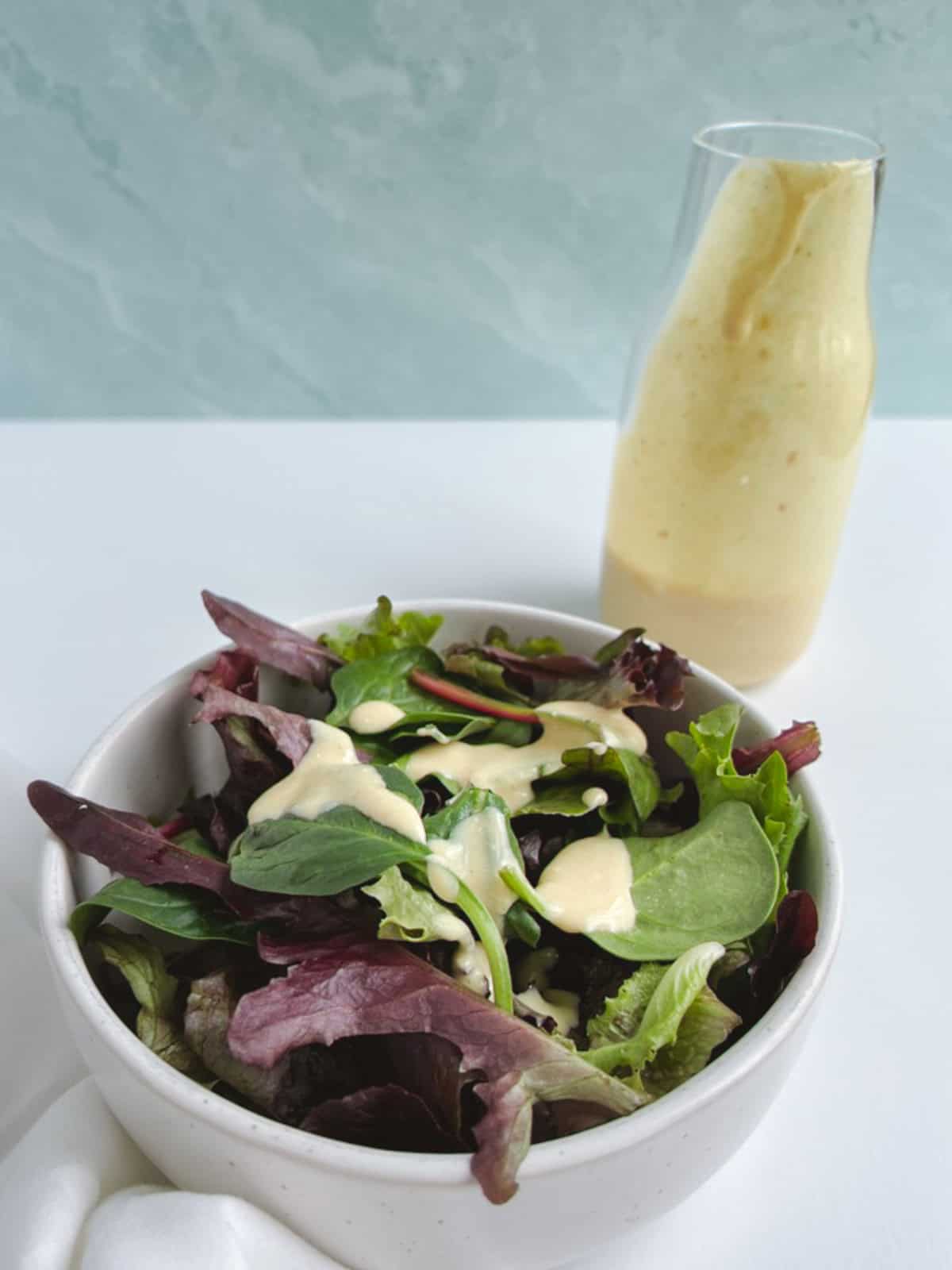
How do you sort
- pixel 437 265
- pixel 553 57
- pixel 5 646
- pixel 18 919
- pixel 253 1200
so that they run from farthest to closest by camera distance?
pixel 437 265 < pixel 553 57 < pixel 5 646 < pixel 18 919 < pixel 253 1200

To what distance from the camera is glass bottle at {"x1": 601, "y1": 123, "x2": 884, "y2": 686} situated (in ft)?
2.44

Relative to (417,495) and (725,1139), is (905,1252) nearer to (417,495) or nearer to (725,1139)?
(725,1139)

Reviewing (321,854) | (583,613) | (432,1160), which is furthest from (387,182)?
(432,1160)

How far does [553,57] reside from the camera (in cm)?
124

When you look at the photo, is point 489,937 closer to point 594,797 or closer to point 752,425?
point 594,797

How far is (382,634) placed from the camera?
0.69 meters

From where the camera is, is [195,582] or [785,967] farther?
[195,582]

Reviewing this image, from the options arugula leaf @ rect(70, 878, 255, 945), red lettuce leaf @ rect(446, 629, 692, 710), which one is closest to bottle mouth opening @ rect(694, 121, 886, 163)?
red lettuce leaf @ rect(446, 629, 692, 710)

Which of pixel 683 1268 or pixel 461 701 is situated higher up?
pixel 461 701

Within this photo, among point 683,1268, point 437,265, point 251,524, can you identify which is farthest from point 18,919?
point 437,265

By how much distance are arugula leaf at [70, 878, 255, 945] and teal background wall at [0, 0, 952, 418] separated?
999 millimetres

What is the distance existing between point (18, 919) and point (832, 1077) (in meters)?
0.43

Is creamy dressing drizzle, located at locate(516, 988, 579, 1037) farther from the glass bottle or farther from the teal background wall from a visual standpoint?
the teal background wall

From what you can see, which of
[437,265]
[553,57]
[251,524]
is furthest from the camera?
[437,265]
